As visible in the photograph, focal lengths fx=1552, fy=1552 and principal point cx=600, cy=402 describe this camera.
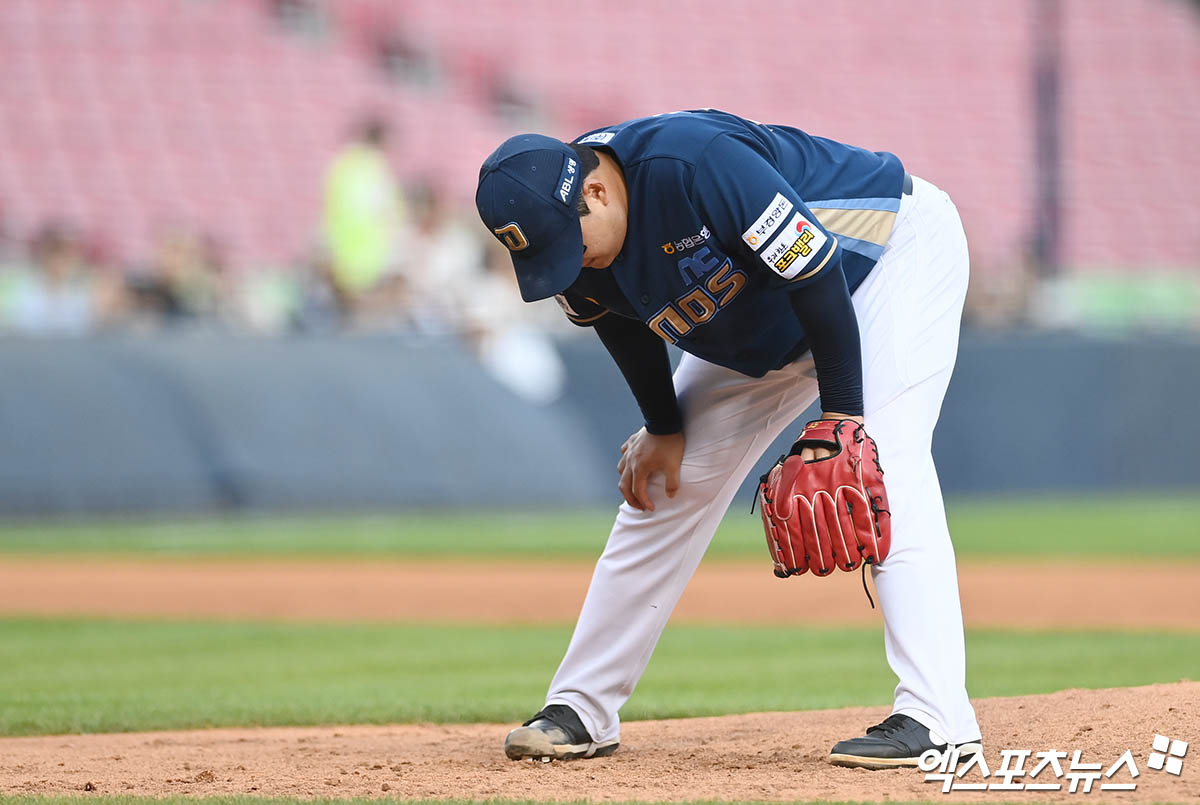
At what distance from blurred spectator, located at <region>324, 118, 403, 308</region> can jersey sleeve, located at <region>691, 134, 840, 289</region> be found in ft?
31.7

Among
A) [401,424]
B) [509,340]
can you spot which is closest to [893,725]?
[401,424]

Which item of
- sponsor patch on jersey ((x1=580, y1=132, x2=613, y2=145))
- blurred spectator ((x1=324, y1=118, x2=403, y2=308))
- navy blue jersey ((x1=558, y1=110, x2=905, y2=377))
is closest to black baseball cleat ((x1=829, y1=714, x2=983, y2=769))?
navy blue jersey ((x1=558, y1=110, x2=905, y2=377))

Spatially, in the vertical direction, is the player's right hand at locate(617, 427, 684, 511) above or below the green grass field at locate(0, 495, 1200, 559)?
below

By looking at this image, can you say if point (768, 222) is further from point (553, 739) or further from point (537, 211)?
point (553, 739)

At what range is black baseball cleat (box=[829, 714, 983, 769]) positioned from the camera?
3.38m

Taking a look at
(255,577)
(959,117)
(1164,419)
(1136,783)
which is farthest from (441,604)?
(959,117)

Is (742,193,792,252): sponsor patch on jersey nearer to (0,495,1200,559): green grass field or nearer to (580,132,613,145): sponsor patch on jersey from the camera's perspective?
(580,132,613,145): sponsor patch on jersey

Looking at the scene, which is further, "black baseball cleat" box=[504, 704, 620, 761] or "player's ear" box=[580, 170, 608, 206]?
"black baseball cleat" box=[504, 704, 620, 761]

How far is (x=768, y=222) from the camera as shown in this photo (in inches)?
128

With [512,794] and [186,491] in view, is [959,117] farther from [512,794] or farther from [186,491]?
[512,794]

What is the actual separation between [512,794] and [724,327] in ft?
3.76

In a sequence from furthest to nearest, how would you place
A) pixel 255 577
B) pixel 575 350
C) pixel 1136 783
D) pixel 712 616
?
pixel 575 350
pixel 255 577
pixel 712 616
pixel 1136 783

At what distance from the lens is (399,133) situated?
60.5 ft

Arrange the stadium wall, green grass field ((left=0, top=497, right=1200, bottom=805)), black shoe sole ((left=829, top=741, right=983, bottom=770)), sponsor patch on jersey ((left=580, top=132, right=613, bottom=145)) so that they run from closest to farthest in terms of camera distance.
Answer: black shoe sole ((left=829, top=741, right=983, bottom=770))
sponsor patch on jersey ((left=580, top=132, right=613, bottom=145))
green grass field ((left=0, top=497, right=1200, bottom=805))
the stadium wall
